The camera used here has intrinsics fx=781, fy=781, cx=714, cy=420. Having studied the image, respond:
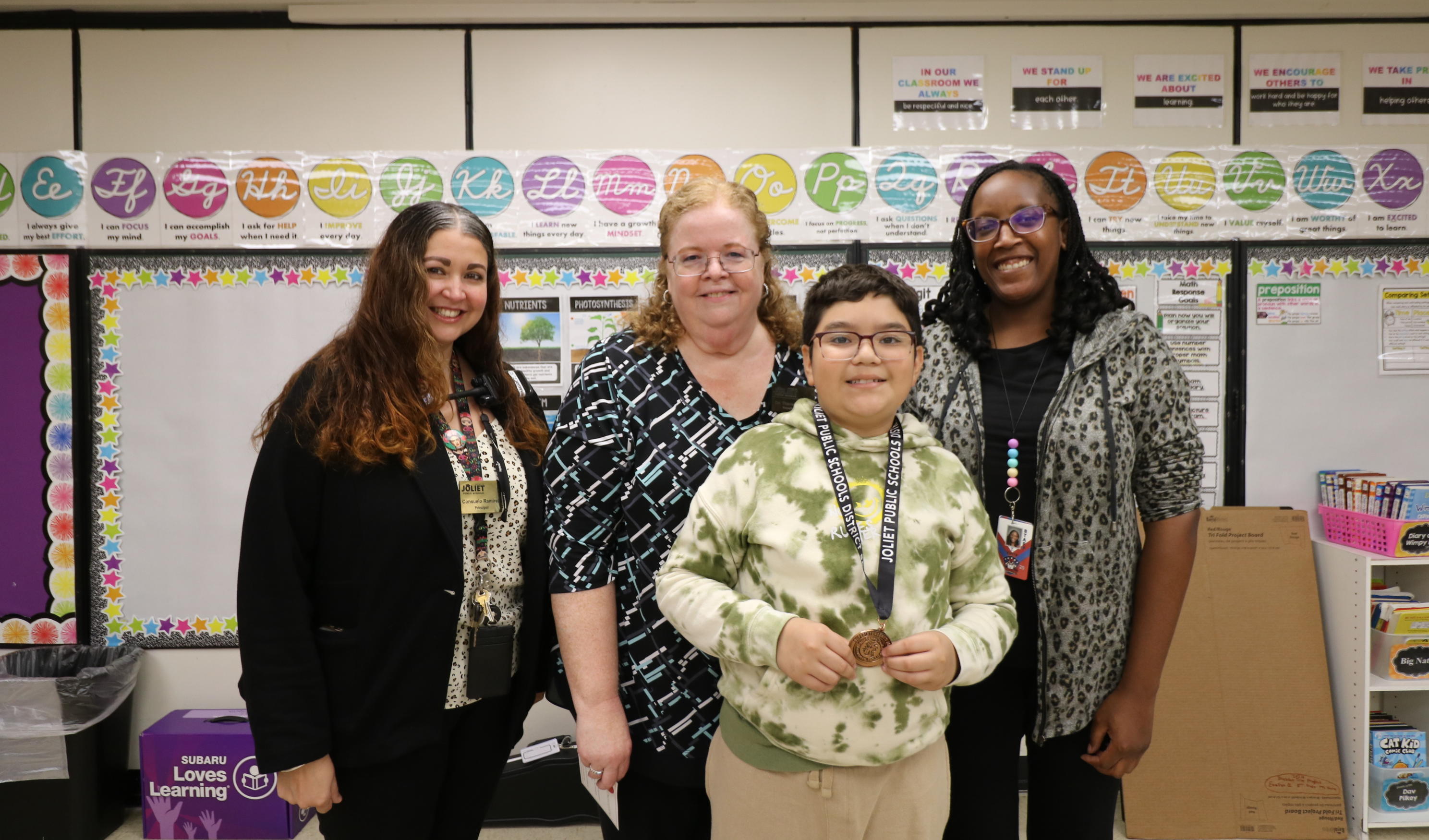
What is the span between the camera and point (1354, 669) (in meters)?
2.79

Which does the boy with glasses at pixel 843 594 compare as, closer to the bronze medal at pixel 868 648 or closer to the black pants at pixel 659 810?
the bronze medal at pixel 868 648

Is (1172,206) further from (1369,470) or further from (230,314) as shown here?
(230,314)

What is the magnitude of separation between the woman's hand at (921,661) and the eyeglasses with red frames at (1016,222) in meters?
0.78

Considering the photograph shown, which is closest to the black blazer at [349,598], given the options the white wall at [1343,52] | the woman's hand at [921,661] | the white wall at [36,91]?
the woman's hand at [921,661]

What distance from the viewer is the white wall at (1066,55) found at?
9.98 ft

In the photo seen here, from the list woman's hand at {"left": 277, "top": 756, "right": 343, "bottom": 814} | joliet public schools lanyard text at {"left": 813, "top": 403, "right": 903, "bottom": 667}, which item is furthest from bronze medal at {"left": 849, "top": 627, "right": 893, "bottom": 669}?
woman's hand at {"left": 277, "top": 756, "right": 343, "bottom": 814}

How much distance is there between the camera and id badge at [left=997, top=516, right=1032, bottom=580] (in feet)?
4.60

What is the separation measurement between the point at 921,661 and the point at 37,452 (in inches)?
137

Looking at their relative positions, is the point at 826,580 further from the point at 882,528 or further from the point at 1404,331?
the point at 1404,331

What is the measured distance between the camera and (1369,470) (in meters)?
3.08

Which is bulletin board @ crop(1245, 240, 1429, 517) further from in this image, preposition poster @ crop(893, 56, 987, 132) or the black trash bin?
the black trash bin

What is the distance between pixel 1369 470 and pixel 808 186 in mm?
2478

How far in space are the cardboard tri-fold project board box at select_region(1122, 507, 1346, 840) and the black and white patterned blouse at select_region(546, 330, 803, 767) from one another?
2.24 meters

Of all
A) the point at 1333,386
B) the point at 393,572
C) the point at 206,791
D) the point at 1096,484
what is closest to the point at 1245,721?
the point at 1333,386
